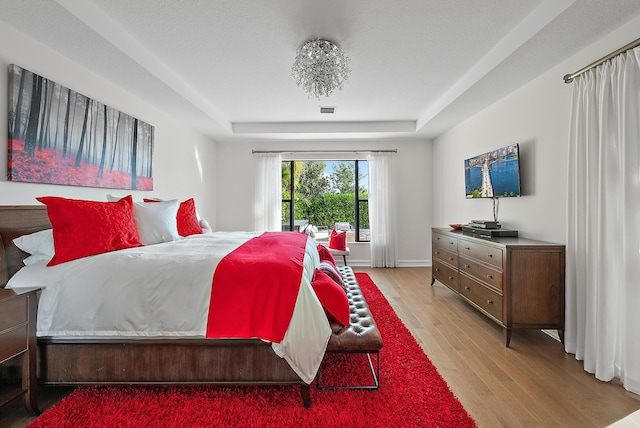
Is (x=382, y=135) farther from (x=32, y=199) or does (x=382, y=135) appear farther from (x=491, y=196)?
(x=32, y=199)

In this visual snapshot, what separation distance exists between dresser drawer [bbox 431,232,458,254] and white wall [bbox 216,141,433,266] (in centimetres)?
141

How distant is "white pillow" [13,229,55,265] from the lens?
1.92 metres

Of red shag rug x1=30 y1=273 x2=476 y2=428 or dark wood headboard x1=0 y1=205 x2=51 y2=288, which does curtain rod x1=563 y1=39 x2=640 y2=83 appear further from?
dark wood headboard x1=0 y1=205 x2=51 y2=288

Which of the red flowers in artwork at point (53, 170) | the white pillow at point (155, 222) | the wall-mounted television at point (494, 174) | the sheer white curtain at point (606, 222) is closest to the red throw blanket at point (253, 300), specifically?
the white pillow at point (155, 222)

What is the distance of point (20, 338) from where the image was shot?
158 centimetres

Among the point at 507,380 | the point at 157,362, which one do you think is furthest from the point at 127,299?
the point at 507,380

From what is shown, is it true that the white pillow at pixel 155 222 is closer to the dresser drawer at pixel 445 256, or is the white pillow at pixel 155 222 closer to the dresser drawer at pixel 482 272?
the dresser drawer at pixel 482 272

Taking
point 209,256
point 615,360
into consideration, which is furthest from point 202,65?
point 615,360

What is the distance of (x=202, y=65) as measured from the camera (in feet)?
9.76

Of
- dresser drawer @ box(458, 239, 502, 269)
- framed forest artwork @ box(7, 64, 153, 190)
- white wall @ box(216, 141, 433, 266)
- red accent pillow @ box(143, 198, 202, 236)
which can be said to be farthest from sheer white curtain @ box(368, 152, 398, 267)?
→ framed forest artwork @ box(7, 64, 153, 190)

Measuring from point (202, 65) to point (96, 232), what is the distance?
6.11 feet

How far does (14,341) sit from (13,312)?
0.15 meters

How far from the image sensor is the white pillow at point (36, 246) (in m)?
1.92

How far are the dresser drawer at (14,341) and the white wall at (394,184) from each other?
4.12 metres
